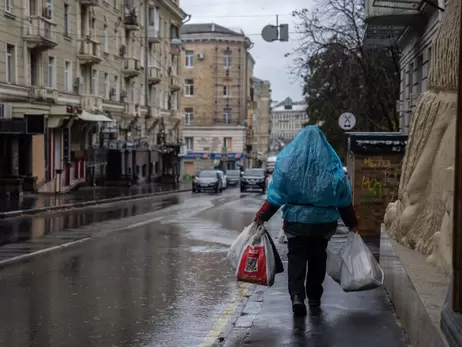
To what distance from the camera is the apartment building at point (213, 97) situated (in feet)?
284

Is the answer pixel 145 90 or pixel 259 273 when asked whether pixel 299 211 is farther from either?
pixel 145 90

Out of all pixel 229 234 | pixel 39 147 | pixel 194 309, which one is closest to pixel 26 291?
pixel 194 309

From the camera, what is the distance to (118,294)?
8.86 m

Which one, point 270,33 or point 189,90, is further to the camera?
point 189,90

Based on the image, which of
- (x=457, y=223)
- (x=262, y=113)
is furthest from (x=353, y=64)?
(x=262, y=113)

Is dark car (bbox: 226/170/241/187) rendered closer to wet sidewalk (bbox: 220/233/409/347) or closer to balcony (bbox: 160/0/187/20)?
balcony (bbox: 160/0/187/20)

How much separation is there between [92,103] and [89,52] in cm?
295

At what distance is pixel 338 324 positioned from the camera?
22.6ft

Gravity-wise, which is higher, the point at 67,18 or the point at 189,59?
the point at 189,59

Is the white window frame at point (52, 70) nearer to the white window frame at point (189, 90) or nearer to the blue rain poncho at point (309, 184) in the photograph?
the blue rain poncho at point (309, 184)

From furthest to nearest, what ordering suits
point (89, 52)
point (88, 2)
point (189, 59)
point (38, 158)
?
1. point (189, 59)
2. point (88, 2)
3. point (89, 52)
4. point (38, 158)

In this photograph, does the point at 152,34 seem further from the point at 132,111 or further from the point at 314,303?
the point at 314,303

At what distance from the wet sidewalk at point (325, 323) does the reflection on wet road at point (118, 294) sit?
44cm

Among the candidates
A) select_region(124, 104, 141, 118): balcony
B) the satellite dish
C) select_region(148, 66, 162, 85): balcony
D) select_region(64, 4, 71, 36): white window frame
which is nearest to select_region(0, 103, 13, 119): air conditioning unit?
select_region(64, 4, 71, 36): white window frame
